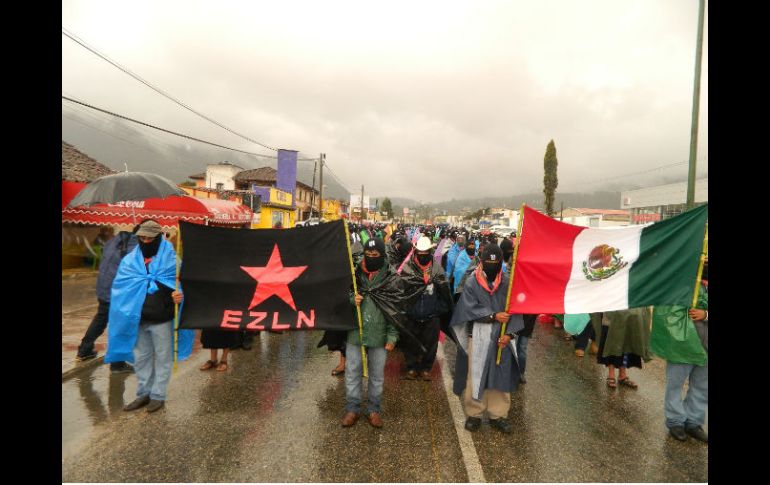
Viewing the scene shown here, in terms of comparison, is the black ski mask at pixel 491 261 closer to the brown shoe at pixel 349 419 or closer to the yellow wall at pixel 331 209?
the brown shoe at pixel 349 419

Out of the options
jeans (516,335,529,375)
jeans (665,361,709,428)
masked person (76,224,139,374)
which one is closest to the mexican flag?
jeans (665,361,709,428)

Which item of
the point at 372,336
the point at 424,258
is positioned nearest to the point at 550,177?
the point at 424,258

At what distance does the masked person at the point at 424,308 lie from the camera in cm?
470

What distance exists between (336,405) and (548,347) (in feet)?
13.8

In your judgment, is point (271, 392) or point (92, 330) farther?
point (92, 330)

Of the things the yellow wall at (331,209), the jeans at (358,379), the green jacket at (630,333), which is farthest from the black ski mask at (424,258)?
the yellow wall at (331,209)

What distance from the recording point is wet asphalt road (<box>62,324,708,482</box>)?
3033 millimetres

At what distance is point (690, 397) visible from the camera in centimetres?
375

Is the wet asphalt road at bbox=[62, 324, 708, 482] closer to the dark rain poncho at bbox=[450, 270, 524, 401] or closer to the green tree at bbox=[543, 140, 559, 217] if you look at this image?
the dark rain poncho at bbox=[450, 270, 524, 401]

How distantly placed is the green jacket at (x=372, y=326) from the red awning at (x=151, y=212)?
8434 mm

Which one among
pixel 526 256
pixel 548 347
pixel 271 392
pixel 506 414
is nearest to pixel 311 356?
pixel 271 392

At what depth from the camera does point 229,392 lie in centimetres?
442

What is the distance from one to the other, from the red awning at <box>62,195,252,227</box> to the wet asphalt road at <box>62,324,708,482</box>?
7438mm

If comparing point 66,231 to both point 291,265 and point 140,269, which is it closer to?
point 140,269
